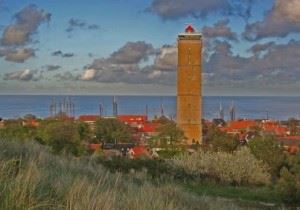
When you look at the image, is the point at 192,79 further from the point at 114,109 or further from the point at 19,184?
the point at 19,184

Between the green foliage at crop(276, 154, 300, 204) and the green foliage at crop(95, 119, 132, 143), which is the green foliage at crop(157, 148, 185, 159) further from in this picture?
the green foliage at crop(95, 119, 132, 143)

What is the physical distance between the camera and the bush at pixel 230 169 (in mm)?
19109

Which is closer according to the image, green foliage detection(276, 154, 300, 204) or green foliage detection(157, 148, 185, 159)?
green foliage detection(276, 154, 300, 204)

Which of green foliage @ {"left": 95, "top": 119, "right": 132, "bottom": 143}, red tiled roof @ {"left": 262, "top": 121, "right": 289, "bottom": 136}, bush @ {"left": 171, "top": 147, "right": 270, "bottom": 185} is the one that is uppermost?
bush @ {"left": 171, "top": 147, "right": 270, "bottom": 185}

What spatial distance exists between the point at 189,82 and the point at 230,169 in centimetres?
6345

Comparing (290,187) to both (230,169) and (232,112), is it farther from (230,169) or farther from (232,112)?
(232,112)

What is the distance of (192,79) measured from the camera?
269ft

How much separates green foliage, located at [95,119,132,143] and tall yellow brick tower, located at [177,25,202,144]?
19487 millimetres

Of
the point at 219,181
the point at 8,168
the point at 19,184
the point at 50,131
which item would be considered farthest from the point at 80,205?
the point at 50,131

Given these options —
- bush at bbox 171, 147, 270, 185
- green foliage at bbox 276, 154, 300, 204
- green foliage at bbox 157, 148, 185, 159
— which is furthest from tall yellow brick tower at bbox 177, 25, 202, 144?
green foliage at bbox 276, 154, 300, 204

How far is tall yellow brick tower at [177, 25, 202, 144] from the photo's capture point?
263 feet

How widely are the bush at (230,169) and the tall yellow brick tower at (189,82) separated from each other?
58.6m

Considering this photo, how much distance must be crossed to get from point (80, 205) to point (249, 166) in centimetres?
1505

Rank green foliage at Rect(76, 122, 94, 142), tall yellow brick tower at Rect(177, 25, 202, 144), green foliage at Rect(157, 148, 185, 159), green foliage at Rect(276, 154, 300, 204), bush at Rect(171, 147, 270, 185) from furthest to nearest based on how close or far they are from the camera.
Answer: tall yellow brick tower at Rect(177, 25, 202, 144)
green foliage at Rect(76, 122, 94, 142)
green foliage at Rect(157, 148, 185, 159)
bush at Rect(171, 147, 270, 185)
green foliage at Rect(276, 154, 300, 204)
